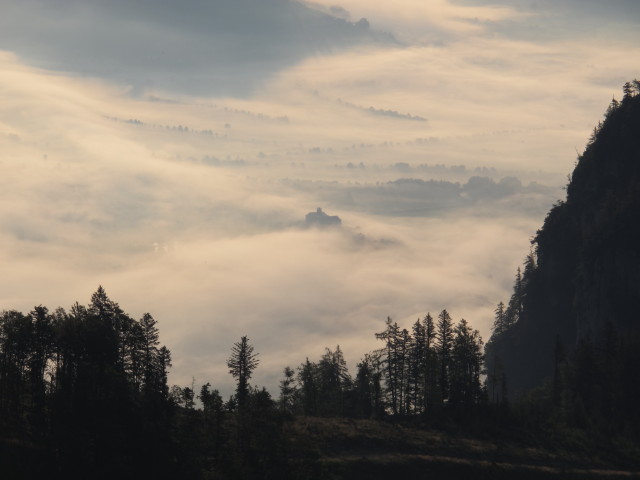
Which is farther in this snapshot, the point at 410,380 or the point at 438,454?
the point at 410,380

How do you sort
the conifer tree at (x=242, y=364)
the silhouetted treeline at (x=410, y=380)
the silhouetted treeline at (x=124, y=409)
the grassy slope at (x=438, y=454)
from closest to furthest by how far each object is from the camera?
the silhouetted treeline at (x=124, y=409) → the grassy slope at (x=438, y=454) → the conifer tree at (x=242, y=364) → the silhouetted treeline at (x=410, y=380)

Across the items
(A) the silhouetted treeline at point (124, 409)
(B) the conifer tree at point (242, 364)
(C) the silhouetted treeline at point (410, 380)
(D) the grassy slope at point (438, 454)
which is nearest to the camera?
(A) the silhouetted treeline at point (124, 409)

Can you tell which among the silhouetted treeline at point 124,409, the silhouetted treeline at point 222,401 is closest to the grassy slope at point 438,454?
the silhouetted treeline at point 222,401

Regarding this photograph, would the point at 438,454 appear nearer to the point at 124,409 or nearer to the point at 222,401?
the point at 222,401

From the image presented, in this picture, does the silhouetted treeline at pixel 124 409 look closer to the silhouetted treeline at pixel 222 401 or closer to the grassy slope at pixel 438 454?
the silhouetted treeline at pixel 222 401

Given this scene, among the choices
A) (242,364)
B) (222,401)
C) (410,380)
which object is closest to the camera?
(222,401)

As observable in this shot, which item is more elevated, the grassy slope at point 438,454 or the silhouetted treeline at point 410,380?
the silhouetted treeline at point 410,380

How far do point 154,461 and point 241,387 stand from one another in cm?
3574

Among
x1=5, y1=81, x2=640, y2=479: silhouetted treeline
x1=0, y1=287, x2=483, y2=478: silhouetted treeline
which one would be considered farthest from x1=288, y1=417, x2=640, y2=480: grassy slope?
x1=0, y1=287, x2=483, y2=478: silhouetted treeline

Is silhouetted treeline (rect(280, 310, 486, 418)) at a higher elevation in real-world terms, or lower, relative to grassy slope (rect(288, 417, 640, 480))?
higher

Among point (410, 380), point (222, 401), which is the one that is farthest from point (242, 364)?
point (410, 380)

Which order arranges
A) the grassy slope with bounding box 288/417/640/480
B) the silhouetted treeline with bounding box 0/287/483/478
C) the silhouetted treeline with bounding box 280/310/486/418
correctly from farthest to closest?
the silhouetted treeline with bounding box 280/310/486/418
the grassy slope with bounding box 288/417/640/480
the silhouetted treeline with bounding box 0/287/483/478

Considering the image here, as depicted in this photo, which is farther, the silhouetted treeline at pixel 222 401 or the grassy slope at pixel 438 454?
the grassy slope at pixel 438 454

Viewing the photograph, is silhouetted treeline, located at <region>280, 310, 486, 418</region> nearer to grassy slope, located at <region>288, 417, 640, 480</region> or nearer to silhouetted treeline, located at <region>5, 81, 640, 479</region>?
silhouetted treeline, located at <region>5, 81, 640, 479</region>
